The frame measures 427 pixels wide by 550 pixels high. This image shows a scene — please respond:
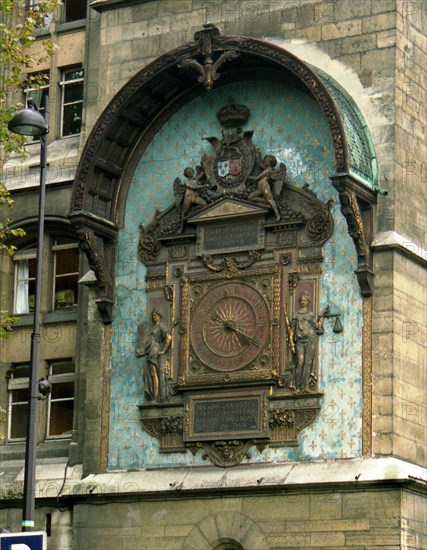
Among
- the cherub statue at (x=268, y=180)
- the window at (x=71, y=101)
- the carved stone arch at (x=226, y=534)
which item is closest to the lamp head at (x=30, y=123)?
the cherub statue at (x=268, y=180)

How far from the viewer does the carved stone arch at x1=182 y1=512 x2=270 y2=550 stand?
102 feet

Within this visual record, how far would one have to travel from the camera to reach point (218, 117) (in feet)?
110

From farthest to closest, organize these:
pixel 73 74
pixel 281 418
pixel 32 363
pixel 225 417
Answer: pixel 73 74
pixel 225 417
pixel 281 418
pixel 32 363

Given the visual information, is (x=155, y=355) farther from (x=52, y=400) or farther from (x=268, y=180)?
(x=268, y=180)

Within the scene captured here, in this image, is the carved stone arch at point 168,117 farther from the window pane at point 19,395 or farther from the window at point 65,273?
the window pane at point 19,395

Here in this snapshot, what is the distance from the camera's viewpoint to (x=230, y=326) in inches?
1266

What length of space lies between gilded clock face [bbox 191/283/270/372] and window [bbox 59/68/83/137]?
6.03m

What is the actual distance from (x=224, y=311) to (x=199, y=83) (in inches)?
176

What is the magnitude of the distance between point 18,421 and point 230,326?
20.0 feet

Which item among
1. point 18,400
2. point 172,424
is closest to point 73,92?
point 18,400

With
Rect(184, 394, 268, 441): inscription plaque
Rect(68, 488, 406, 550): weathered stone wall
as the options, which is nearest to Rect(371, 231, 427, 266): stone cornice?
Rect(184, 394, 268, 441): inscription plaque

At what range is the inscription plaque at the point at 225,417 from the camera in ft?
104

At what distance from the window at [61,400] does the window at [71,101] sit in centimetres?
502

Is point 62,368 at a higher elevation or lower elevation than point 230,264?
lower
